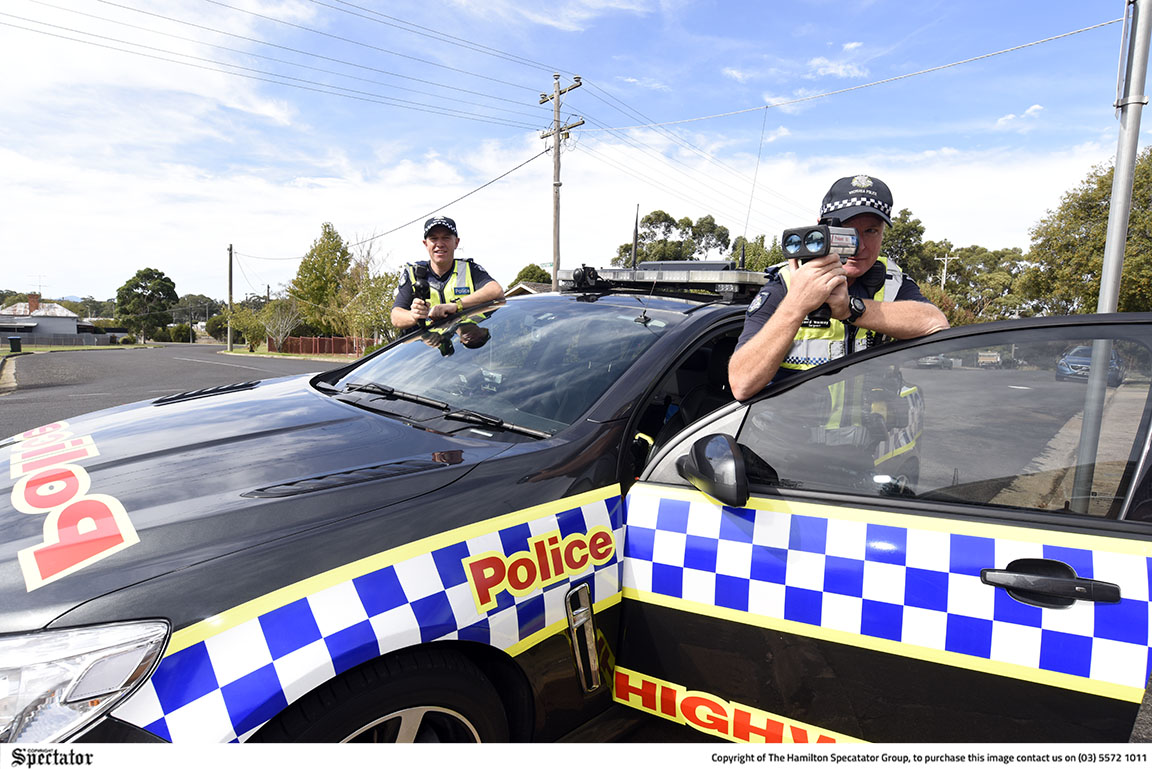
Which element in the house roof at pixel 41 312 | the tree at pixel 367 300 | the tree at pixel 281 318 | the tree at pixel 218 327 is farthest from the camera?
the house roof at pixel 41 312

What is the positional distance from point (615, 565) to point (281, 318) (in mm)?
44899

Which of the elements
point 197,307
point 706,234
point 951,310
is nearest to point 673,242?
point 706,234

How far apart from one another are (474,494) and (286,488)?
41cm

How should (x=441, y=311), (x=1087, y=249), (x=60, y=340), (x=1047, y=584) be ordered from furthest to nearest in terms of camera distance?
(x=60, y=340) < (x=1087, y=249) < (x=441, y=311) < (x=1047, y=584)

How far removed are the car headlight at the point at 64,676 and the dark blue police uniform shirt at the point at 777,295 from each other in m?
1.54

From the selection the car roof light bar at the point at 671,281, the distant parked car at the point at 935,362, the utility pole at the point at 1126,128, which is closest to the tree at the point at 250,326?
the car roof light bar at the point at 671,281

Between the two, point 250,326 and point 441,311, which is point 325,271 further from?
point 441,311

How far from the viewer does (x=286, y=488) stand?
53.0 inches

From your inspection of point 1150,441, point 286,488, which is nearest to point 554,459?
point 286,488

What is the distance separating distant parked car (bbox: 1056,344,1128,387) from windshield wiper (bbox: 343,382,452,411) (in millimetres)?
1622

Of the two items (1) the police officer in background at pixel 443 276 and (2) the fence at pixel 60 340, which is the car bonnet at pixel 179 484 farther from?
(2) the fence at pixel 60 340

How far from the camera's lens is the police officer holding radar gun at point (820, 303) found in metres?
1.65

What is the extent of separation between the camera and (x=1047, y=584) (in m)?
1.24
